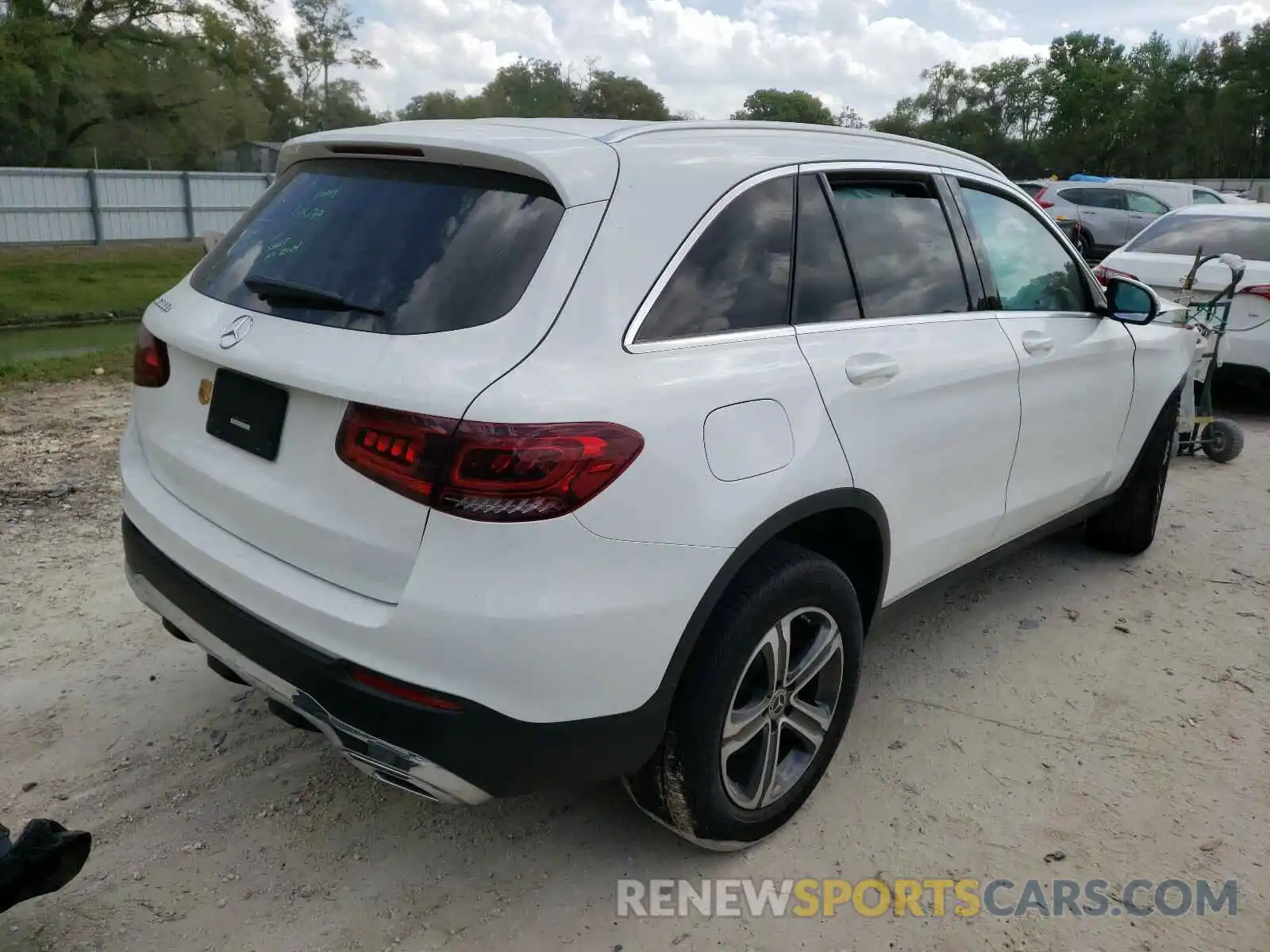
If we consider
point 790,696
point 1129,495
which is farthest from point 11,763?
point 1129,495

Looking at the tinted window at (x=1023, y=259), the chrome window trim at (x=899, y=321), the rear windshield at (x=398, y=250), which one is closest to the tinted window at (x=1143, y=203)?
the tinted window at (x=1023, y=259)

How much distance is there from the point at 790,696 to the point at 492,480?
3.74 ft

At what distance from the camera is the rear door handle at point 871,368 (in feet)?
8.93

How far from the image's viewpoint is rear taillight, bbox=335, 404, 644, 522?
6.59 feet

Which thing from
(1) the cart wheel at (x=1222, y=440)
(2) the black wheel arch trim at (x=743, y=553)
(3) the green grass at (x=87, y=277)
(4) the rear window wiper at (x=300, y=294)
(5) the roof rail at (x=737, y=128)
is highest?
(5) the roof rail at (x=737, y=128)

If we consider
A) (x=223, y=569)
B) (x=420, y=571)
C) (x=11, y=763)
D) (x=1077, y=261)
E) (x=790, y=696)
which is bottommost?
(x=11, y=763)

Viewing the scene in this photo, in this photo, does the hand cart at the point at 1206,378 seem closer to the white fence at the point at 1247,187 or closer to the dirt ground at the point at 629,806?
the dirt ground at the point at 629,806

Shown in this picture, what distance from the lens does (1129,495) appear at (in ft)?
15.4

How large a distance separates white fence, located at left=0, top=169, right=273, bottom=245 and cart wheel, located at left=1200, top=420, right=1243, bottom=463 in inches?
689

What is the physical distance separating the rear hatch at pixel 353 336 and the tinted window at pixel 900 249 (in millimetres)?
945

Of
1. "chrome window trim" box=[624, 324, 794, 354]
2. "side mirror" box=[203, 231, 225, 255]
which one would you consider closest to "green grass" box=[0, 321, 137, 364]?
"side mirror" box=[203, 231, 225, 255]

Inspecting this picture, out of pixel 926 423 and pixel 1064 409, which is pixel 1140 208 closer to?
pixel 1064 409

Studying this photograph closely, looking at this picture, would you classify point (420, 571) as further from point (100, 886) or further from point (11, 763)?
point (11, 763)

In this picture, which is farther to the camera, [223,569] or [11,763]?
[11,763]
